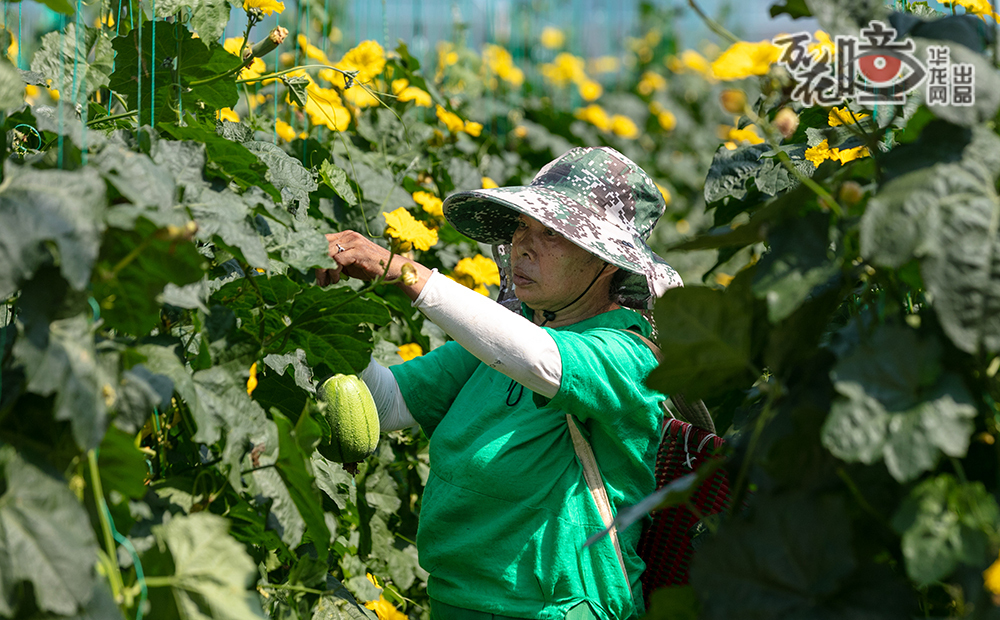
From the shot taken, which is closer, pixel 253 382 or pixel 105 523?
pixel 105 523

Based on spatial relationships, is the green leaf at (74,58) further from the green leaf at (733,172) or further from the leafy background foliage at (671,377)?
the green leaf at (733,172)

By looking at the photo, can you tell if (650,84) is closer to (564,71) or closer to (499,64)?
(564,71)

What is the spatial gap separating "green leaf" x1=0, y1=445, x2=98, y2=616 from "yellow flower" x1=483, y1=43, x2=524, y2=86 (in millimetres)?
4122

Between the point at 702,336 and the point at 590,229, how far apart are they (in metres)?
0.74

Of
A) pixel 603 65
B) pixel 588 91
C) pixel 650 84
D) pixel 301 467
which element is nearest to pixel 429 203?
pixel 301 467

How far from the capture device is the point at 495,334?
1691mm

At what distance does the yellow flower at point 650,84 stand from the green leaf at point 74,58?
588cm

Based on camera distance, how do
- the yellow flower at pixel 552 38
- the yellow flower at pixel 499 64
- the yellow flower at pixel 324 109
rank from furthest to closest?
1. the yellow flower at pixel 552 38
2. the yellow flower at pixel 499 64
3. the yellow flower at pixel 324 109

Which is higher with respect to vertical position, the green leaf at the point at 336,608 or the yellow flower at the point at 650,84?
the green leaf at the point at 336,608

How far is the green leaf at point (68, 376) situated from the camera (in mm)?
1008

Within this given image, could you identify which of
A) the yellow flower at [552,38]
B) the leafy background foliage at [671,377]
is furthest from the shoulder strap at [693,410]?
the yellow flower at [552,38]

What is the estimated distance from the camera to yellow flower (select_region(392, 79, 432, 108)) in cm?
283

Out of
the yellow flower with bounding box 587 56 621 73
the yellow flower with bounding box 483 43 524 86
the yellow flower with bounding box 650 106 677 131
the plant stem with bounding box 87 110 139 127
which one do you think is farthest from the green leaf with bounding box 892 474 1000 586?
the yellow flower with bounding box 587 56 621 73

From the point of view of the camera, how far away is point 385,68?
2.94 meters
